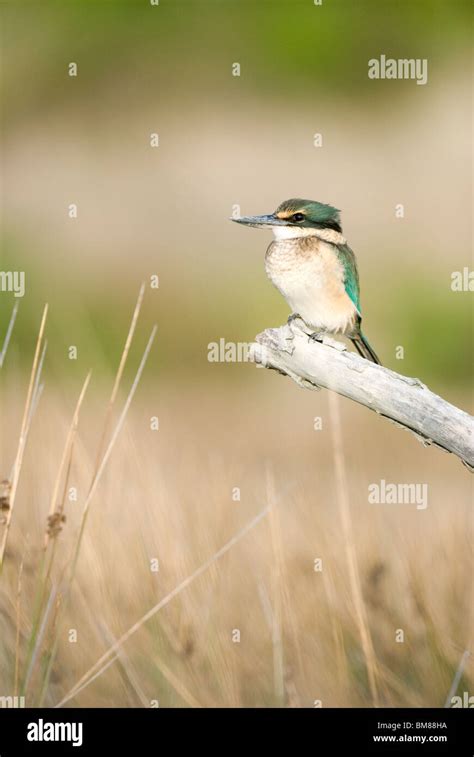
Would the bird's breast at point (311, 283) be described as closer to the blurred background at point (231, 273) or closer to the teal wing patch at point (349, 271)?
the teal wing patch at point (349, 271)

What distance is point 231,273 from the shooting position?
9.47 metres

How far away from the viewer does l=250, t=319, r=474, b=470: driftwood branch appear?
9.67ft

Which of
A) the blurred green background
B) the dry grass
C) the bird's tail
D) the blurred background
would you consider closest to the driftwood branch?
the dry grass

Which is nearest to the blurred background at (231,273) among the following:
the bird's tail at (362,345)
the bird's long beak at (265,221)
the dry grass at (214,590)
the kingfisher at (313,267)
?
the dry grass at (214,590)

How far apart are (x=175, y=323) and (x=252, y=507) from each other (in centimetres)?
445

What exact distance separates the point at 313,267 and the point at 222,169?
543 cm

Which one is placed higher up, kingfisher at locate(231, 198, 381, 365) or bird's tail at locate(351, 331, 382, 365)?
kingfisher at locate(231, 198, 381, 365)

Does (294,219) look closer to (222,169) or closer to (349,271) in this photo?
(349,271)

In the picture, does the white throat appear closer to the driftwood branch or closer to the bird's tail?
the bird's tail

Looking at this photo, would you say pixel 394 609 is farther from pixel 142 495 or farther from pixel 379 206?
pixel 379 206

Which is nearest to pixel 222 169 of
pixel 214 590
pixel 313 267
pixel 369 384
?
pixel 313 267

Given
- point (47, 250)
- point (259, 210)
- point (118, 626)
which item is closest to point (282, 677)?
point (118, 626)

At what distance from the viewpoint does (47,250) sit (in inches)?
355

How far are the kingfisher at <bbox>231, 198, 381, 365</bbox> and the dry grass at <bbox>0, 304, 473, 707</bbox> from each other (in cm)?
57
